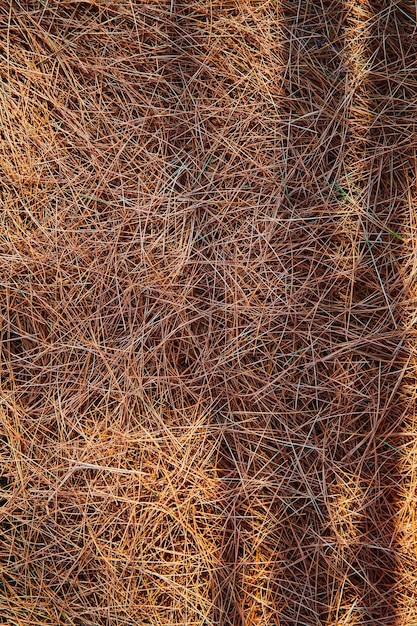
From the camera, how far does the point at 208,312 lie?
1660 millimetres

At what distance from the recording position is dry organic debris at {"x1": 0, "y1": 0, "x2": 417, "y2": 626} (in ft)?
5.24

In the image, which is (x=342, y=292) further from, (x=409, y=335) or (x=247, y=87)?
(x=247, y=87)

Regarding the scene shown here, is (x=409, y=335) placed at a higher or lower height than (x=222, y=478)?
higher

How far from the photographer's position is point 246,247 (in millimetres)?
1674

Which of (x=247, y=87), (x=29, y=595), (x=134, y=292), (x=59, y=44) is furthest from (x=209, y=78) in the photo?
(x=29, y=595)

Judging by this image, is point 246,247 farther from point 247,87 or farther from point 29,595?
point 29,595

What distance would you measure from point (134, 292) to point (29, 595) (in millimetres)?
932

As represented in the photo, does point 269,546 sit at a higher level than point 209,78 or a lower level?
lower

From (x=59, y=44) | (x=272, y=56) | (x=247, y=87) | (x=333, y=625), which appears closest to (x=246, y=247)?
(x=247, y=87)

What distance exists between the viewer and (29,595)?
1591 millimetres

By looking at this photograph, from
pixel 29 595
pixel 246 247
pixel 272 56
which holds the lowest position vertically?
pixel 29 595

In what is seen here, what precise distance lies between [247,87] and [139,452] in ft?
3.82

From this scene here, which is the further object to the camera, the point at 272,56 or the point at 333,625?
the point at 272,56

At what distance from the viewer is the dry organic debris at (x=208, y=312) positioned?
160cm
